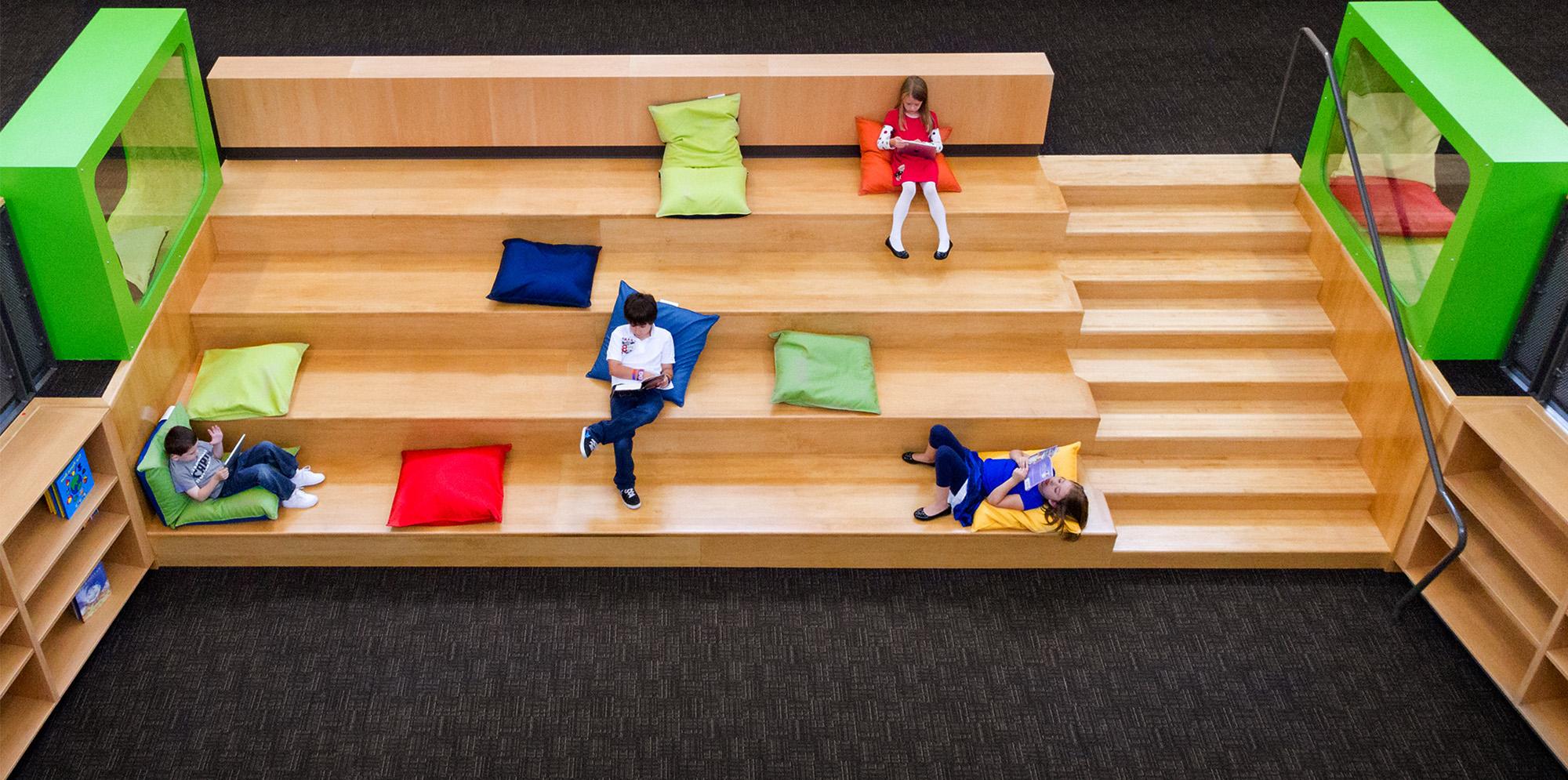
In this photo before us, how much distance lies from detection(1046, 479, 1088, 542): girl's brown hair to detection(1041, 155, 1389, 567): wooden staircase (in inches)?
11.9

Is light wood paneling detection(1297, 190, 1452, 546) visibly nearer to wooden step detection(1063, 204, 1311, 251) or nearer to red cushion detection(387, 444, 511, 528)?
wooden step detection(1063, 204, 1311, 251)

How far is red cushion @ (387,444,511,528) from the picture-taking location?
17.3ft

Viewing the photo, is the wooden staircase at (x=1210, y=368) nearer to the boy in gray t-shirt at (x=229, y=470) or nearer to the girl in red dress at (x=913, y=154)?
the girl in red dress at (x=913, y=154)

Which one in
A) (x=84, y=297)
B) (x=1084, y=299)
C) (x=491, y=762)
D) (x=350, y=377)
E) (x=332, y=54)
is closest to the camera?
(x=491, y=762)

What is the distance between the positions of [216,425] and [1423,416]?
191 inches

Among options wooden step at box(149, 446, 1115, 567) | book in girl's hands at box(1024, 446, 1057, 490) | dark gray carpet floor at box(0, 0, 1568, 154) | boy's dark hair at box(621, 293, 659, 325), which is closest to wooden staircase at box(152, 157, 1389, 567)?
wooden step at box(149, 446, 1115, 567)

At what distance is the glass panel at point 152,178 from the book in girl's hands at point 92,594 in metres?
1.09

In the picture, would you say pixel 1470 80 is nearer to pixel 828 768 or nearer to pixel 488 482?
pixel 828 768

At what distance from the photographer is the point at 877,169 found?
620 centimetres

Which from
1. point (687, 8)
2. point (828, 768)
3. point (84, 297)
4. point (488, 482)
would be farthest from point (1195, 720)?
point (687, 8)

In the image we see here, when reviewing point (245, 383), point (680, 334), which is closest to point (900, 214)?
point (680, 334)

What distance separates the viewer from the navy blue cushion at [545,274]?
18.8 ft

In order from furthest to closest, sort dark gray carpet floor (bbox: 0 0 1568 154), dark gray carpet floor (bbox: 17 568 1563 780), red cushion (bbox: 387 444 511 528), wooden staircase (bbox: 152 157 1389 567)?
dark gray carpet floor (bbox: 0 0 1568 154)
wooden staircase (bbox: 152 157 1389 567)
red cushion (bbox: 387 444 511 528)
dark gray carpet floor (bbox: 17 568 1563 780)

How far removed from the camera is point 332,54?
23.7ft
